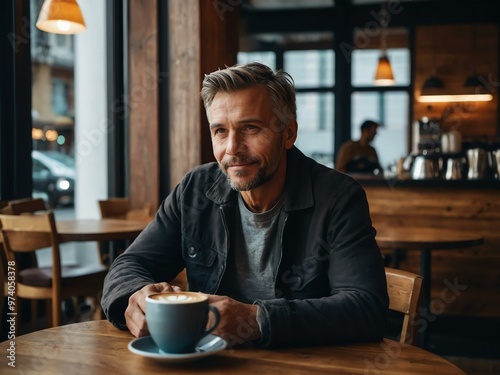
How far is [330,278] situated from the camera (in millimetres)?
1439

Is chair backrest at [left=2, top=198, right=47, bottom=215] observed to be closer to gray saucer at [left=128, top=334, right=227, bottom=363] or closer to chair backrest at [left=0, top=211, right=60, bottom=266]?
chair backrest at [left=0, top=211, right=60, bottom=266]

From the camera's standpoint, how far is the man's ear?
5.57ft

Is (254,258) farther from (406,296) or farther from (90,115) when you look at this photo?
(90,115)

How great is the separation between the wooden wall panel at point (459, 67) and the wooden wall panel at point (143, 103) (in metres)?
5.69

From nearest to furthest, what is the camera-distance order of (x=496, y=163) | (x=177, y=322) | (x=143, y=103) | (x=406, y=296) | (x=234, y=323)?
(x=177, y=322) → (x=234, y=323) → (x=406, y=296) → (x=143, y=103) → (x=496, y=163)

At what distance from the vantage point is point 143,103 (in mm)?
4891

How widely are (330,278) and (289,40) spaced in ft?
30.7

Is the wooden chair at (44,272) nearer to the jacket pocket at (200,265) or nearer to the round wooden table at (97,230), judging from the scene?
the round wooden table at (97,230)

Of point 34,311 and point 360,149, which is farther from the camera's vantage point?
point 360,149

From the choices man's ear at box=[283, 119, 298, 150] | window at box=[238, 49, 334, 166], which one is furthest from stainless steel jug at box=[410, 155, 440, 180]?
window at box=[238, 49, 334, 166]

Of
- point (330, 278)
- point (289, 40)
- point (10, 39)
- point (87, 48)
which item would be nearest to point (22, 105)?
point (10, 39)

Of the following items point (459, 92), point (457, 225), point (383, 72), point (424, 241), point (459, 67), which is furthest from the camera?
point (459, 67)

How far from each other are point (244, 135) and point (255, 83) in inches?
5.3

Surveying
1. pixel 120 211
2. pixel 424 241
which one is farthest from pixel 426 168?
pixel 120 211
